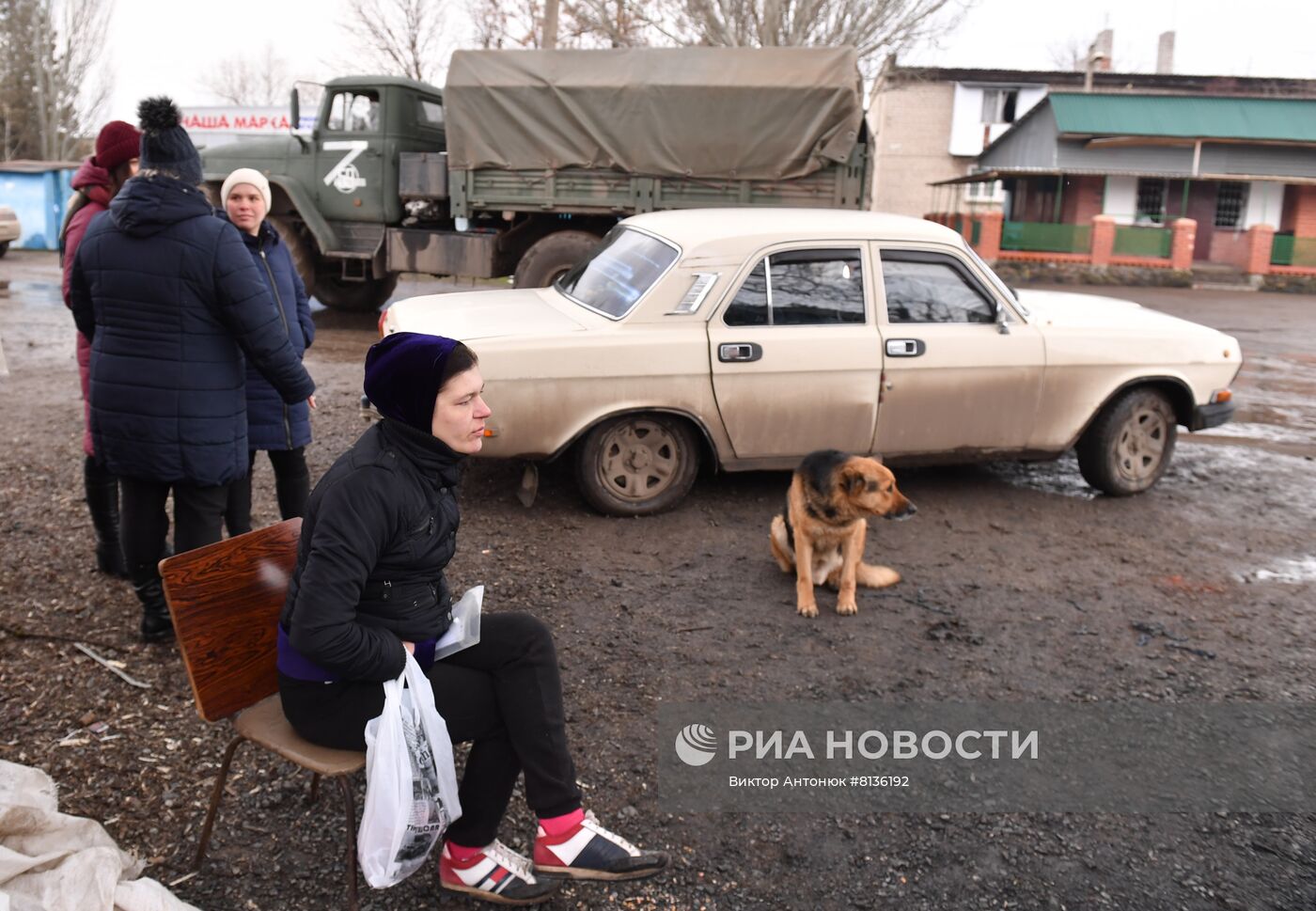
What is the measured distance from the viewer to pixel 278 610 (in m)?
2.83

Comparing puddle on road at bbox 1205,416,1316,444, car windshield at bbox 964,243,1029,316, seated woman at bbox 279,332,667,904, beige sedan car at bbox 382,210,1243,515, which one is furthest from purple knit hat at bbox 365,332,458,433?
puddle on road at bbox 1205,416,1316,444

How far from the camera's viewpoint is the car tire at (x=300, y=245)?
1266 centimetres

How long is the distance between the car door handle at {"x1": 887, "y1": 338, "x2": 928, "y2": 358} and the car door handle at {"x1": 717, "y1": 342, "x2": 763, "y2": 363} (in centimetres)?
72

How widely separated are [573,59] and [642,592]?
8870 mm

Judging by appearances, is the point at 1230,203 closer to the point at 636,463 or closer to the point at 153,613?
the point at 636,463

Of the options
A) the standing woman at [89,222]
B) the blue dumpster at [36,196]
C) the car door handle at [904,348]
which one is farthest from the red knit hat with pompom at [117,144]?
the blue dumpster at [36,196]

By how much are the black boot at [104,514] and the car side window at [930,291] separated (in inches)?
153

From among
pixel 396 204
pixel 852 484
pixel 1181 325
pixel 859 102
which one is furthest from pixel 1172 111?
pixel 852 484

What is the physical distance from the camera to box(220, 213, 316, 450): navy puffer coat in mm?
4242

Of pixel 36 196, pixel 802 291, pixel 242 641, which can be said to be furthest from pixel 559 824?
pixel 36 196

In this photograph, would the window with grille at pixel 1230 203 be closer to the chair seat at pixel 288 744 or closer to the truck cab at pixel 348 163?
the truck cab at pixel 348 163

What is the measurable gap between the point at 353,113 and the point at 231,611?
10902 mm

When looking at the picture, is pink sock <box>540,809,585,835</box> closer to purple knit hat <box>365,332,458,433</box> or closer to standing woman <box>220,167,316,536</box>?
purple knit hat <box>365,332,458,433</box>

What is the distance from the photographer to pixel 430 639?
102 inches
